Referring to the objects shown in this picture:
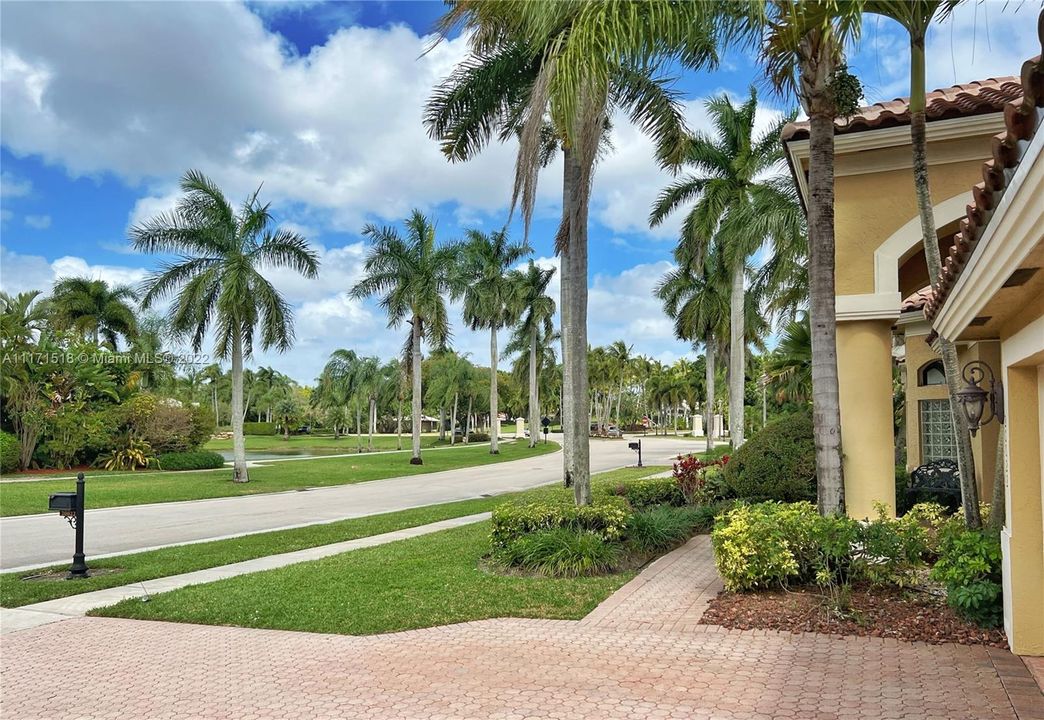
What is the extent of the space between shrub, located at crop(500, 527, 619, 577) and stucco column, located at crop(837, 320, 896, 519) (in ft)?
11.1

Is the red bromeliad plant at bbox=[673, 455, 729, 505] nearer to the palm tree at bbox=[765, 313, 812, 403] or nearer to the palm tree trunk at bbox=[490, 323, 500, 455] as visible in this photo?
the palm tree at bbox=[765, 313, 812, 403]

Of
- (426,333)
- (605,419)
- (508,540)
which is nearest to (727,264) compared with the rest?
(426,333)

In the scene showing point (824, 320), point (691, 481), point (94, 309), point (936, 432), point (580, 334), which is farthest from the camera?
point (94, 309)

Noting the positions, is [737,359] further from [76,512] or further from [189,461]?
[189,461]

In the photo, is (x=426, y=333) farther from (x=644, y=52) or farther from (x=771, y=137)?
(x=644, y=52)

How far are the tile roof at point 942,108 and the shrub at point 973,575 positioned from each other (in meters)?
5.28

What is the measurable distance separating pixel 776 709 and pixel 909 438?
11.1m

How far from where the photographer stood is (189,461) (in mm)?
32281

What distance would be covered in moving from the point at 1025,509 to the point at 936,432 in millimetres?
8690

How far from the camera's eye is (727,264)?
25.7 m

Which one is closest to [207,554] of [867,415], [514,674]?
[514,674]

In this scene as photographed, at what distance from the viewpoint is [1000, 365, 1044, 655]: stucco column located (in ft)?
18.2

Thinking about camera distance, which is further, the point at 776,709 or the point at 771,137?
the point at 771,137

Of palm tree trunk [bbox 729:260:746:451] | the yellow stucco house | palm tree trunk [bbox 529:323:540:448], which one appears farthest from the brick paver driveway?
palm tree trunk [bbox 529:323:540:448]
